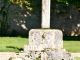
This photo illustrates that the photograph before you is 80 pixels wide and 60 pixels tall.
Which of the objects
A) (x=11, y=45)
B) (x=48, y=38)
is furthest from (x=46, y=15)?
(x=11, y=45)

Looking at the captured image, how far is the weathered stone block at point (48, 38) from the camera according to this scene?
10.2m

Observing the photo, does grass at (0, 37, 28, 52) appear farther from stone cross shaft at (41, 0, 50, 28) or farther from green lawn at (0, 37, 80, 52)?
stone cross shaft at (41, 0, 50, 28)

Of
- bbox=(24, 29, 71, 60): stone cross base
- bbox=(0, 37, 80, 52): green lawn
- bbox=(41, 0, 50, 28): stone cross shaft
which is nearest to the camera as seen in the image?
bbox=(24, 29, 71, 60): stone cross base

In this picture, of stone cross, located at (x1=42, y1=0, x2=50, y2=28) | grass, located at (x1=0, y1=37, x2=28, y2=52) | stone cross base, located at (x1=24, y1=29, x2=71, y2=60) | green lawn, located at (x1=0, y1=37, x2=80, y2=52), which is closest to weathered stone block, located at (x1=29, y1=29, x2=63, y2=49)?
stone cross base, located at (x1=24, y1=29, x2=71, y2=60)

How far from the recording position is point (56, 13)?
25.3m

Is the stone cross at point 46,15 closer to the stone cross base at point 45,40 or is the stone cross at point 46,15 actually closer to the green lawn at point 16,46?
the stone cross base at point 45,40

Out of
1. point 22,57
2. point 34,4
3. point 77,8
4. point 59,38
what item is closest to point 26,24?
point 34,4

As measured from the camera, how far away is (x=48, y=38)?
10.2 metres

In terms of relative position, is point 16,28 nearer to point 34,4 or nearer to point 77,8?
point 34,4

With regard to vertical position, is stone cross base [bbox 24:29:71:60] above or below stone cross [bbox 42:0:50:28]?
below

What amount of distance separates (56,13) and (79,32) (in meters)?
2.37

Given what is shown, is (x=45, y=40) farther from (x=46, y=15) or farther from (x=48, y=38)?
(x=46, y=15)

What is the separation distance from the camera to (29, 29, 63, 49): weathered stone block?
33.3ft

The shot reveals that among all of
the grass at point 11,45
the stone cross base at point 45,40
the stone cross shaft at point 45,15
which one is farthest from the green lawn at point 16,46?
the stone cross base at point 45,40
